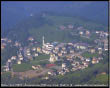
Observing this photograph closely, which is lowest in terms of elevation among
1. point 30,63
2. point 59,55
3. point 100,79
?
point 100,79

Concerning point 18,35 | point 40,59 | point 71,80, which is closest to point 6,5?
point 18,35

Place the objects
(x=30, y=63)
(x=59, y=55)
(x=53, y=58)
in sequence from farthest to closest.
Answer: (x=59, y=55), (x=53, y=58), (x=30, y=63)

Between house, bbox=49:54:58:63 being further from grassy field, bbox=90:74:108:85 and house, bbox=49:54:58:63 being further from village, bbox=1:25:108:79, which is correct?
grassy field, bbox=90:74:108:85

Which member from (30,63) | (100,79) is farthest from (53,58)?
(100,79)

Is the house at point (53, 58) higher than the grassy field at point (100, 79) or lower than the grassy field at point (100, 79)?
higher

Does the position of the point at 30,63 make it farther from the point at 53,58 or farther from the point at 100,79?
the point at 100,79

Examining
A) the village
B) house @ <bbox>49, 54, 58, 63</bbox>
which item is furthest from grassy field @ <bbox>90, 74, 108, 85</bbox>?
house @ <bbox>49, 54, 58, 63</bbox>

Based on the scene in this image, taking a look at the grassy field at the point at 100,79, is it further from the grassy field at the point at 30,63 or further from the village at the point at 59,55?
the grassy field at the point at 30,63

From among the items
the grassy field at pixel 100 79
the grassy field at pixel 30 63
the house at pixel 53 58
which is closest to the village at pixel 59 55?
the house at pixel 53 58

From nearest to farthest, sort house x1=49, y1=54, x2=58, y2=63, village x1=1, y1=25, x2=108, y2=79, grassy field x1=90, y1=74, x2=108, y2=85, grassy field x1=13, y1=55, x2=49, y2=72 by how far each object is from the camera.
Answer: grassy field x1=90, y1=74, x2=108, y2=85 < village x1=1, y1=25, x2=108, y2=79 < grassy field x1=13, y1=55, x2=49, y2=72 < house x1=49, y1=54, x2=58, y2=63
